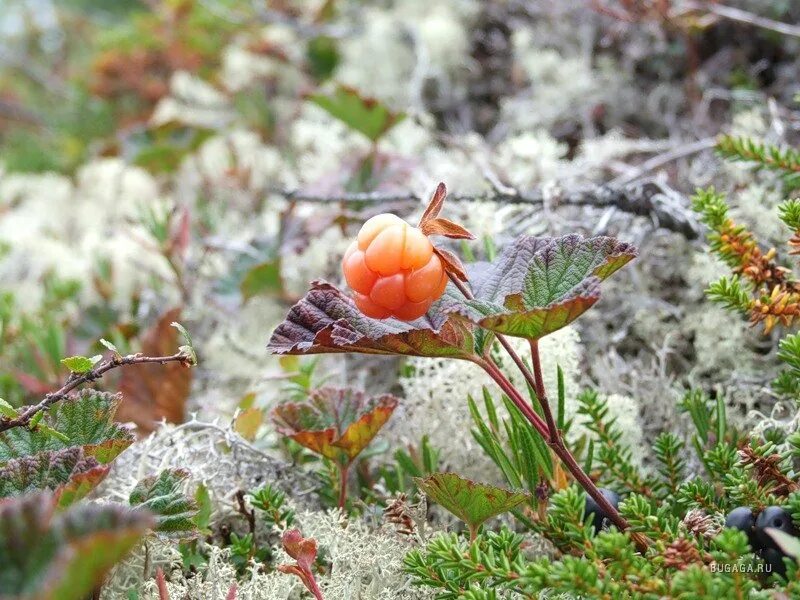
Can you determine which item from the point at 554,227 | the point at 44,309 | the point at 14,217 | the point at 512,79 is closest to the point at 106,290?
the point at 44,309

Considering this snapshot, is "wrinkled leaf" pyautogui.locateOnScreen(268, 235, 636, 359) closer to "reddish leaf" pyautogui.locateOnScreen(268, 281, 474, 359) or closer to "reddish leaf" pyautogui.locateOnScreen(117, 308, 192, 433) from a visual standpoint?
"reddish leaf" pyautogui.locateOnScreen(268, 281, 474, 359)

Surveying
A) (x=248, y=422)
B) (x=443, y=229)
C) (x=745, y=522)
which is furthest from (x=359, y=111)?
(x=745, y=522)

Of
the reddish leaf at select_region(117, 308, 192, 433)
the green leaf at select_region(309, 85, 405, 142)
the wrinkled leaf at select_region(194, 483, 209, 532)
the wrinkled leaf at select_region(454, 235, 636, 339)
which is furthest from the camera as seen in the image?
the green leaf at select_region(309, 85, 405, 142)

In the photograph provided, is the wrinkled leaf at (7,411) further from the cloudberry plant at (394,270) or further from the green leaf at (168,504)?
the cloudberry plant at (394,270)

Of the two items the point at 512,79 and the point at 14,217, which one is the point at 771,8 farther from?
the point at 14,217

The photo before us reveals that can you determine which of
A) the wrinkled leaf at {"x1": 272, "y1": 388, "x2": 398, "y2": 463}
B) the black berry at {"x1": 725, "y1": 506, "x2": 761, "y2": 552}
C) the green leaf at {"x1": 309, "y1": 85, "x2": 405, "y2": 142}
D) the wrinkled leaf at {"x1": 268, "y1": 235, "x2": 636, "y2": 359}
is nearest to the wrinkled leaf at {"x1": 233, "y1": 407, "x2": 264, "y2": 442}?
the wrinkled leaf at {"x1": 272, "y1": 388, "x2": 398, "y2": 463}
